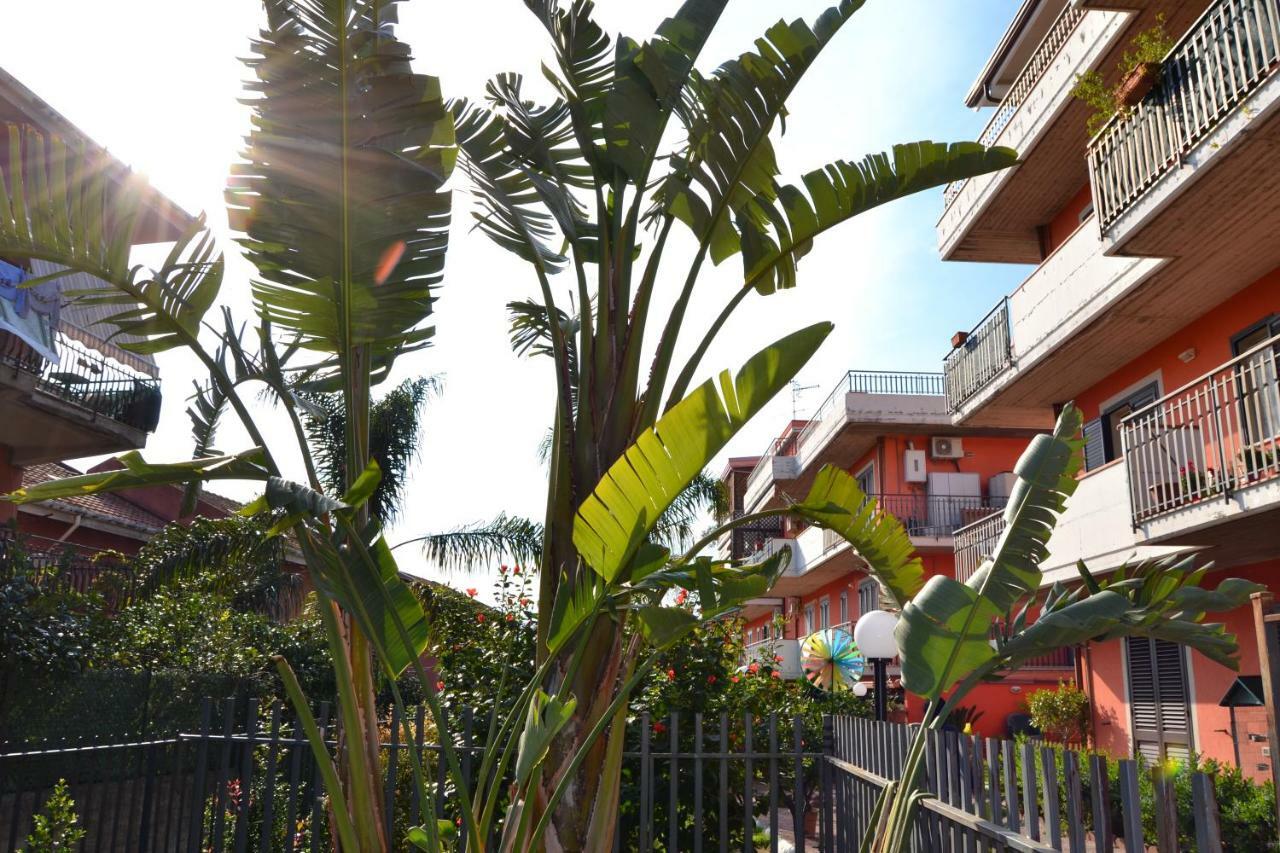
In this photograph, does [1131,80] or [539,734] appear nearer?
[539,734]

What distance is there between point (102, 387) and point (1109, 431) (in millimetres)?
14797

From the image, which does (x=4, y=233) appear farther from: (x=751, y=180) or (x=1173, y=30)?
(x=1173, y=30)

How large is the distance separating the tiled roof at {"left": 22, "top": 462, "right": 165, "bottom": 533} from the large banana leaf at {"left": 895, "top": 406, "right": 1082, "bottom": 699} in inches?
589

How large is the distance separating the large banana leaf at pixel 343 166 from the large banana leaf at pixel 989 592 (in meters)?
2.53

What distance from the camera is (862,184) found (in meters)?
4.82

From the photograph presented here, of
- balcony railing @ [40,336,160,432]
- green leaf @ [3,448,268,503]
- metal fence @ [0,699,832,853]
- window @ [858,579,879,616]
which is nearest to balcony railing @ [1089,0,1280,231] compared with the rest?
metal fence @ [0,699,832,853]

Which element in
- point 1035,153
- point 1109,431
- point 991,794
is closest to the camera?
point 991,794

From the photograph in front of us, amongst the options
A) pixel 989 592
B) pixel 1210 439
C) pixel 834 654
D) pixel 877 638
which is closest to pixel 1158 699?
pixel 1210 439

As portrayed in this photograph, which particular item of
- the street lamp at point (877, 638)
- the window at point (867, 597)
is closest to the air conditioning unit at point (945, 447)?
the window at point (867, 597)

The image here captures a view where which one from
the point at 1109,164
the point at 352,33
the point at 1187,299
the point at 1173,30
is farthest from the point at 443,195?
the point at 1173,30

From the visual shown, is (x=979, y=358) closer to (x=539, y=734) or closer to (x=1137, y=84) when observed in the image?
(x=1137, y=84)

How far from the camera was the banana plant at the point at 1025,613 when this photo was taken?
3723mm

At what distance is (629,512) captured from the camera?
363 centimetres

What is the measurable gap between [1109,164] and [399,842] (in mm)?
10000
